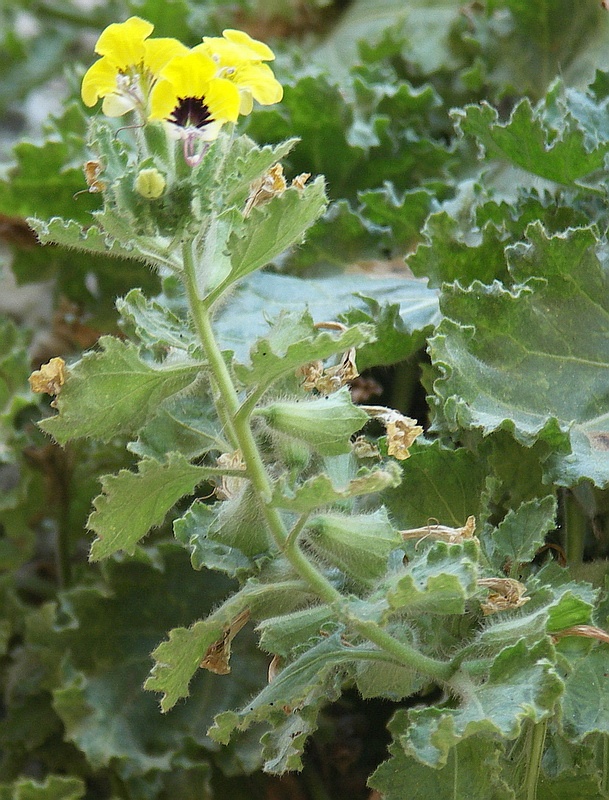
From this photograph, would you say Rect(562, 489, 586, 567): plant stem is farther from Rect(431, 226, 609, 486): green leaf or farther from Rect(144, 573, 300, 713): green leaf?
Rect(144, 573, 300, 713): green leaf

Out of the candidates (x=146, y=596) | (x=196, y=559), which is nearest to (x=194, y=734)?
(x=146, y=596)

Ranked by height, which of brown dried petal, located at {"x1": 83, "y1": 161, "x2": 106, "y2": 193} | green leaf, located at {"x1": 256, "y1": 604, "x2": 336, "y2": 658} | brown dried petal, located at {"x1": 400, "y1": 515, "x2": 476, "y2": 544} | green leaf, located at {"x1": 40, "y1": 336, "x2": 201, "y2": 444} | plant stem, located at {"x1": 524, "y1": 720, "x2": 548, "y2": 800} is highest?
brown dried petal, located at {"x1": 83, "y1": 161, "x2": 106, "y2": 193}

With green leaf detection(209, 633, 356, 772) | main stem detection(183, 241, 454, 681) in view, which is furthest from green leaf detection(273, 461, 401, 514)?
green leaf detection(209, 633, 356, 772)

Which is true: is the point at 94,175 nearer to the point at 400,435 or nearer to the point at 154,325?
the point at 154,325

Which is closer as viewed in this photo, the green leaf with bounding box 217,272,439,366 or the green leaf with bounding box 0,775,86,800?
the green leaf with bounding box 217,272,439,366

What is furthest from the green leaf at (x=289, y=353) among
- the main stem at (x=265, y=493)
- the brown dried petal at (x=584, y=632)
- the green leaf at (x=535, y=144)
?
the green leaf at (x=535, y=144)

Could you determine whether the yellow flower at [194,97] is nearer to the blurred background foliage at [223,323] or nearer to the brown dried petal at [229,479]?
the brown dried petal at [229,479]

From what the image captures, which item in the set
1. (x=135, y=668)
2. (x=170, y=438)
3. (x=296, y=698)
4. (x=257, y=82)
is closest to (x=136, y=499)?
(x=170, y=438)
